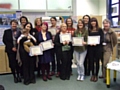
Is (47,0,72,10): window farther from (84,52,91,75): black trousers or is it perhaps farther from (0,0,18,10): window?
(84,52,91,75): black trousers

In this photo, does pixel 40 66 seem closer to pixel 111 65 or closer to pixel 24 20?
pixel 24 20

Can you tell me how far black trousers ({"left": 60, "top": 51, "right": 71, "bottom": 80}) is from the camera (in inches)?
151

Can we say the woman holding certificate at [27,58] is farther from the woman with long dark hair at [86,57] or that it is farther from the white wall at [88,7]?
the white wall at [88,7]

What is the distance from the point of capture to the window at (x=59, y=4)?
19.1 feet

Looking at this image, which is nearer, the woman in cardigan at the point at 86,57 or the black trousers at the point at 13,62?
the black trousers at the point at 13,62

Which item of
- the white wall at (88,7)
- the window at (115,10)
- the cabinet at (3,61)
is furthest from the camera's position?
the white wall at (88,7)

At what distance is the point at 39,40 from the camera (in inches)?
147

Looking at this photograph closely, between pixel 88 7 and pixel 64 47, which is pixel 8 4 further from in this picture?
pixel 88 7

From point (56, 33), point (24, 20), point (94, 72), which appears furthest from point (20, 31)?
point (94, 72)

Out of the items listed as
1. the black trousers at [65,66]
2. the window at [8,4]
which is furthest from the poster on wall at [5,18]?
the black trousers at [65,66]

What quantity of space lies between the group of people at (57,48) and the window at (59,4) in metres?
2.03

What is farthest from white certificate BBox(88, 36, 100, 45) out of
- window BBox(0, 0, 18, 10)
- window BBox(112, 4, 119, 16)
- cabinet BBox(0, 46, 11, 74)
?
window BBox(112, 4, 119, 16)

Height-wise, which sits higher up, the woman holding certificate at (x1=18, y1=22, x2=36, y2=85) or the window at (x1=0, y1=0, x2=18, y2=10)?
the window at (x1=0, y1=0, x2=18, y2=10)

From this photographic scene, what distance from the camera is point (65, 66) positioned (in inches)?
152
